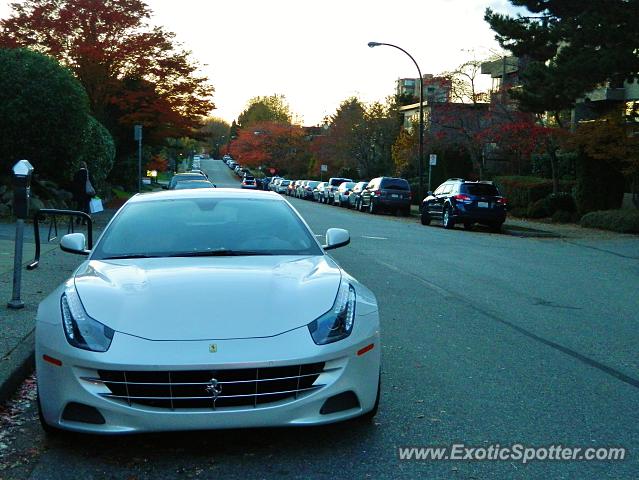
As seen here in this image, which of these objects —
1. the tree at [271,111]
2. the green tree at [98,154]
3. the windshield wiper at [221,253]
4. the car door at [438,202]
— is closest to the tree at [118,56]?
the green tree at [98,154]

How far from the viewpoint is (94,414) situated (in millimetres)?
4250

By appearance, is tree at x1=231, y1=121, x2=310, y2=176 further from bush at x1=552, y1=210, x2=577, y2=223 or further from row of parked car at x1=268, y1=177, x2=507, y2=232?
bush at x1=552, y1=210, x2=577, y2=223

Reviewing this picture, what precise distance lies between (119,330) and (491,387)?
2.87 meters

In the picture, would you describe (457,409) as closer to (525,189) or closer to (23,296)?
(23,296)

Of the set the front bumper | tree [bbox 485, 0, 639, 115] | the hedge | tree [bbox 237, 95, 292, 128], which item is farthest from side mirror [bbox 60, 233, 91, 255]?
tree [bbox 237, 95, 292, 128]

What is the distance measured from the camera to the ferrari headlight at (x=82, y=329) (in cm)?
431

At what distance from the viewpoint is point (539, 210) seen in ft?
104

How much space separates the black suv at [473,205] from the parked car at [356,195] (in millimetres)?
15136

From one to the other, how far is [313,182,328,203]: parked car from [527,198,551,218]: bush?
2475 centimetres

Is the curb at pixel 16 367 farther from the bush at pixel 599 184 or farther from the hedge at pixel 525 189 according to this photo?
the hedge at pixel 525 189

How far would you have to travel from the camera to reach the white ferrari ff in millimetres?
4188

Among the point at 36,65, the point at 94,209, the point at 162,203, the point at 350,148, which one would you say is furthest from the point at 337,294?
the point at 350,148

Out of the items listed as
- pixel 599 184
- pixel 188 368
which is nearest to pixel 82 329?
pixel 188 368

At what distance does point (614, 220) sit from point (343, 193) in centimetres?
2394
